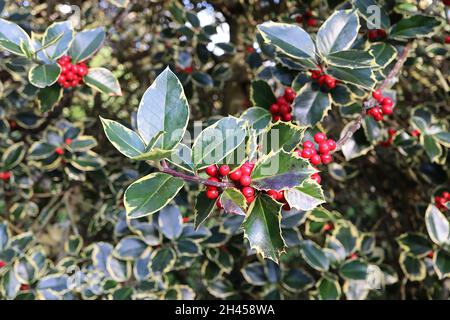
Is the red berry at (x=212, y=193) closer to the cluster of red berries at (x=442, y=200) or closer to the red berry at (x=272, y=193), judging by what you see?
the red berry at (x=272, y=193)

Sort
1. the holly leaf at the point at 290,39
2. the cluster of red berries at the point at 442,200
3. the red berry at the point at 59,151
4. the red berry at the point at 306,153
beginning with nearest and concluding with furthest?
the red berry at the point at 306,153, the holly leaf at the point at 290,39, the cluster of red berries at the point at 442,200, the red berry at the point at 59,151

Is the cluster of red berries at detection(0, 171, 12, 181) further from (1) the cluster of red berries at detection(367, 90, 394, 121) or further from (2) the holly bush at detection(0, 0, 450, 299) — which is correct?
(1) the cluster of red berries at detection(367, 90, 394, 121)

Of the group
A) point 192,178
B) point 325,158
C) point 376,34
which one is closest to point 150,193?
point 192,178

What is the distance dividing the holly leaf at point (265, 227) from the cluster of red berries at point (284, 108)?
458 millimetres

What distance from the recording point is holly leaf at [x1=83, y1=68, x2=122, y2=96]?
1181mm

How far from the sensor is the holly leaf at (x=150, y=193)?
708 millimetres

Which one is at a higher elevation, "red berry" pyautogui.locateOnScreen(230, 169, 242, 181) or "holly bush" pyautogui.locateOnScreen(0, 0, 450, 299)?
"red berry" pyautogui.locateOnScreen(230, 169, 242, 181)

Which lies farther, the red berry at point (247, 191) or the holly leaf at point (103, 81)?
the holly leaf at point (103, 81)

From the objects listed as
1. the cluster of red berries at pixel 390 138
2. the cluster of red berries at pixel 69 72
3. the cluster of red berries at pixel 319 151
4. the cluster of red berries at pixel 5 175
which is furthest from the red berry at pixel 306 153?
the cluster of red berries at pixel 5 175

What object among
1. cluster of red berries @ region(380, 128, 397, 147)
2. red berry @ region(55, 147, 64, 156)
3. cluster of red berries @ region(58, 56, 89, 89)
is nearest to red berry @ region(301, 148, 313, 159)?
cluster of red berries @ region(58, 56, 89, 89)

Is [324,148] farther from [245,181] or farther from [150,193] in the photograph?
[150,193]

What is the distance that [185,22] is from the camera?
1733mm
